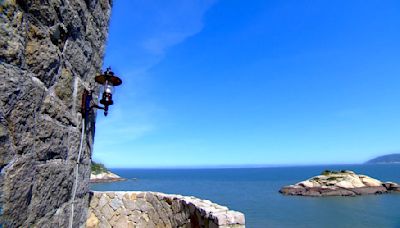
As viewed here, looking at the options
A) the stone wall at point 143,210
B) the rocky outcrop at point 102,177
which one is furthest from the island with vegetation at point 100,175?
the stone wall at point 143,210

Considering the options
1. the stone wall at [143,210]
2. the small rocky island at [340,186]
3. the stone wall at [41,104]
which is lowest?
the small rocky island at [340,186]

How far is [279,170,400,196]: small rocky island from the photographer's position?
43000 mm

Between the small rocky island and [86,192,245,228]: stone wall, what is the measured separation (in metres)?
43.4

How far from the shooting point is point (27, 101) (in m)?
1.70

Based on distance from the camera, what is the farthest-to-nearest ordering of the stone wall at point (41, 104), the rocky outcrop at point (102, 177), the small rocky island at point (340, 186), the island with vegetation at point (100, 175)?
1. the island with vegetation at point (100, 175)
2. the rocky outcrop at point (102, 177)
3. the small rocky island at point (340, 186)
4. the stone wall at point (41, 104)

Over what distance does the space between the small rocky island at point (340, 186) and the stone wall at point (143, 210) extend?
142 ft

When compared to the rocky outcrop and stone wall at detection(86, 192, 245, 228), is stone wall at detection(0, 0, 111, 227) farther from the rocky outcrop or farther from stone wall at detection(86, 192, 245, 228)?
the rocky outcrop

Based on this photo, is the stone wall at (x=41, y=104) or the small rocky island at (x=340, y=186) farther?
the small rocky island at (x=340, y=186)

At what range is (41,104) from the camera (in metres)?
1.95

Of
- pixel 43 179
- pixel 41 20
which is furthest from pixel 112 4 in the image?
pixel 43 179

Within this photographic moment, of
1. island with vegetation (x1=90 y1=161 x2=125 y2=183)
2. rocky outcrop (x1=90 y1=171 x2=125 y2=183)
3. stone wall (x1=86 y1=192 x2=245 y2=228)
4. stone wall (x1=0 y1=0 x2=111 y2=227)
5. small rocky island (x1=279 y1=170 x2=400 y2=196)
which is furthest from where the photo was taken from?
island with vegetation (x1=90 y1=161 x2=125 y2=183)

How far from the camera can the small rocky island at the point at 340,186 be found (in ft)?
141

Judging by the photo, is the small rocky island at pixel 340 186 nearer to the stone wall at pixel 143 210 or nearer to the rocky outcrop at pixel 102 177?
the stone wall at pixel 143 210

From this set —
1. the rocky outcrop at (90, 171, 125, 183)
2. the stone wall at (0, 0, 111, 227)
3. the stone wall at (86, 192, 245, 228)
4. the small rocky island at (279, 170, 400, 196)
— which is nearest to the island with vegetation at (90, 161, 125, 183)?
the rocky outcrop at (90, 171, 125, 183)
